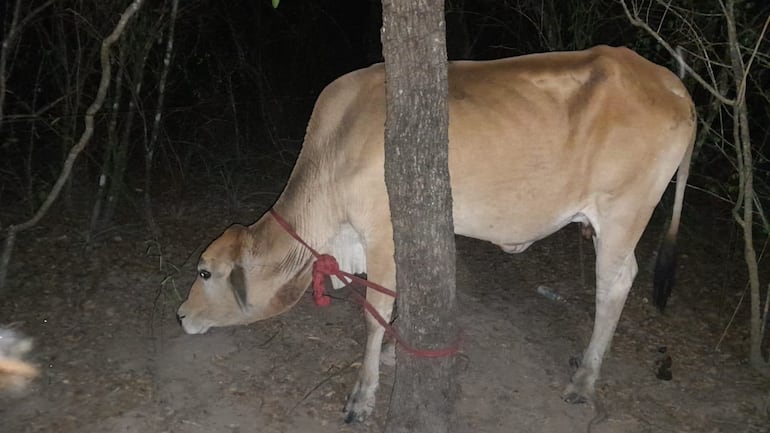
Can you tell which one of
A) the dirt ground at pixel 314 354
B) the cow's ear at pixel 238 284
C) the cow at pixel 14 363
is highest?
the cow's ear at pixel 238 284

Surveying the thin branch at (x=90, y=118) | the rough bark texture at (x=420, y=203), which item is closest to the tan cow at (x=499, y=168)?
the rough bark texture at (x=420, y=203)

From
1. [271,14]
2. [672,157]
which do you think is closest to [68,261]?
[672,157]

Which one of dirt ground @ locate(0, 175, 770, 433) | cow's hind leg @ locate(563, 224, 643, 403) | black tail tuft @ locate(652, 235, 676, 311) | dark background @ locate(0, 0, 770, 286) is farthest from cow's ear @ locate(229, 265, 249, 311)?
black tail tuft @ locate(652, 235, 676, 311)

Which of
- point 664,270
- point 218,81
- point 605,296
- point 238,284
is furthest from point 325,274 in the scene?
point 218,81

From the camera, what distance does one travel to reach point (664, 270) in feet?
14.6

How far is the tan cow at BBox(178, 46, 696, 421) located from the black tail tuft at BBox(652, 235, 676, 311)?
0.45m

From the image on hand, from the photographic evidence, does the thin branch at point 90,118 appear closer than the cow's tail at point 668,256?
Yes

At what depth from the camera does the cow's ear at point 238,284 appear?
389cm

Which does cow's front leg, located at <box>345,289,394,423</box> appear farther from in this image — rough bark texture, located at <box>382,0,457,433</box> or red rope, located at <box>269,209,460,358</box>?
rough bark texture, located at <box>382,0,457,433</box>

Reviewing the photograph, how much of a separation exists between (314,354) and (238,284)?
728 millimetres

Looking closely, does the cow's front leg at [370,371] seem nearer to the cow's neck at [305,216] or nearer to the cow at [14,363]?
the cow's neck at [305,216]

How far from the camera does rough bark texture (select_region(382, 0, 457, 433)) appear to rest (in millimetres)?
2748

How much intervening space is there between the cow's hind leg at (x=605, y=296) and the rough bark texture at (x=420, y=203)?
1.02 metres

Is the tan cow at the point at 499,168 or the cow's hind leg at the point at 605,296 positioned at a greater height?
the tan cow at the point at 499,168
